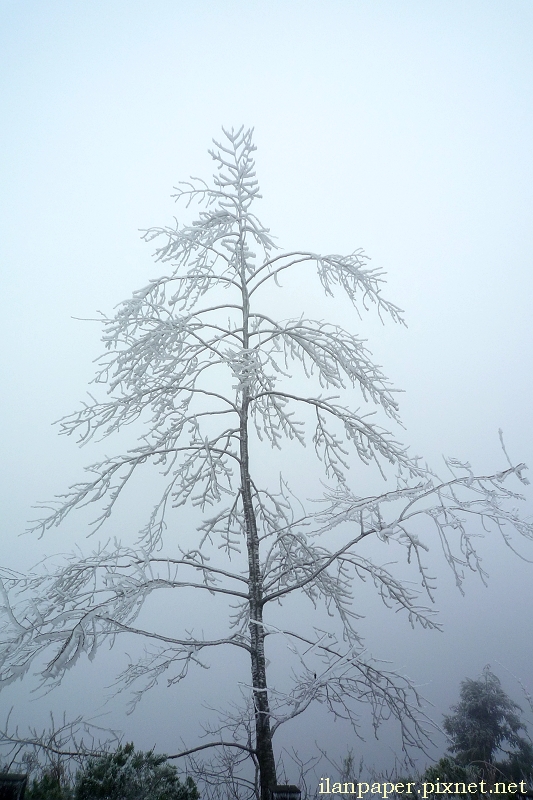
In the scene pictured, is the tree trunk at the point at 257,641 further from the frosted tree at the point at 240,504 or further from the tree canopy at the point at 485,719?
the tree canopy at the point at 485,719

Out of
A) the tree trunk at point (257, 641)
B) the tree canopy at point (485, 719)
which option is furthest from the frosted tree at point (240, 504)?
the tree canopy at point (485, 719)

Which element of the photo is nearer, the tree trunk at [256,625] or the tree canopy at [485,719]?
the tree trunk at [256,625]

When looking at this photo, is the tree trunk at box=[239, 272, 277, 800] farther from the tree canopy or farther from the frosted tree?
the tree canopy

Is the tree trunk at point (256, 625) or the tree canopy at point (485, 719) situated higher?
the tree trunk at point (256, 625)

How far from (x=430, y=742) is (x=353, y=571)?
176 cm

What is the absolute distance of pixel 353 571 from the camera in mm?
5434

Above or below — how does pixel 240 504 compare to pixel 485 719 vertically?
above

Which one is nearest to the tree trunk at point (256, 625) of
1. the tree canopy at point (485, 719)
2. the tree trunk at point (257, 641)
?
the tree trunk at point (257, 641)

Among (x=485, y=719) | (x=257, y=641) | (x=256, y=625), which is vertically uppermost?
(x=256, y=625)

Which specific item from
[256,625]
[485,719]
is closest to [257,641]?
[256,625]

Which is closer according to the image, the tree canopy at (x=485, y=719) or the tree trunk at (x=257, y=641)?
the tree trunk at (x=257, y=641)

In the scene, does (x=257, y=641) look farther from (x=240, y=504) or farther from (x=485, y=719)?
(x=485, y=719)

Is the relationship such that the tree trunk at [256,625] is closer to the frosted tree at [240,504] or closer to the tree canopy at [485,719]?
the frosted tree at [240,504]

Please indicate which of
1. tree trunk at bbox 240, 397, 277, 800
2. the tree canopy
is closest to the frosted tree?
tree trunk at bbox 240, 397, 277, 800
